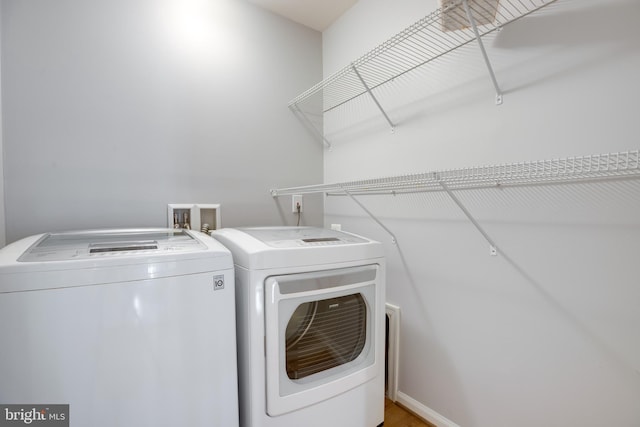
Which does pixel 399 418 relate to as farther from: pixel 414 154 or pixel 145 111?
pixel 145 111

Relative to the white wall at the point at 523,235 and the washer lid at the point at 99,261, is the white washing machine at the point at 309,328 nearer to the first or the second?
the washer lid at the point at 99,261

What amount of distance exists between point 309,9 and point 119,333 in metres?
2.24

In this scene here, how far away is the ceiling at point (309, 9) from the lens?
1980 millimetres

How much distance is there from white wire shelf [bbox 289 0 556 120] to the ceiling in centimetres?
52

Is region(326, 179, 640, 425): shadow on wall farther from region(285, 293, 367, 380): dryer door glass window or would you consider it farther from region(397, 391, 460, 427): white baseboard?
region(285, 293, 367, 380): dryer door glass window

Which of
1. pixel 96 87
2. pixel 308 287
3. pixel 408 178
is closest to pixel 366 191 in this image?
pixel 408 178

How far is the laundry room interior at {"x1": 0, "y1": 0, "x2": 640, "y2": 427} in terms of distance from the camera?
1007 millimetres

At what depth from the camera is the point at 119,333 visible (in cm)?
86

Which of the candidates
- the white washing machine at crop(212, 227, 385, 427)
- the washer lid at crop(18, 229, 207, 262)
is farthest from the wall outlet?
the washer lid at crop(18, 229, 207, 262)

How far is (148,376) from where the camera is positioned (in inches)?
35.4

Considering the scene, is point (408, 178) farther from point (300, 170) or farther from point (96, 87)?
point (96, 87)

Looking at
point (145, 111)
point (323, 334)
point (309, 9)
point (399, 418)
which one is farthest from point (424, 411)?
point (309, 9)

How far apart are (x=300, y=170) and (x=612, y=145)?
5.60 feet

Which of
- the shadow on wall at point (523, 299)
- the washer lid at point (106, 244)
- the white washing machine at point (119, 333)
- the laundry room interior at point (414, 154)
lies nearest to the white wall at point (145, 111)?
the laundry room interior at point (414, 154)
